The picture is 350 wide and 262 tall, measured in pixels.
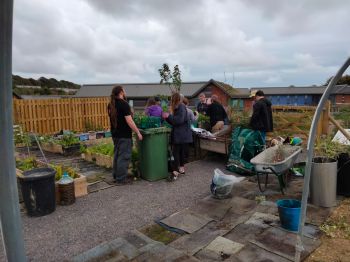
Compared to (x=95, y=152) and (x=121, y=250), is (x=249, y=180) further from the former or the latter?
(x=95, y=152)

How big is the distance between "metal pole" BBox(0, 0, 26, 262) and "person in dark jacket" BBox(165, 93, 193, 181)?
4.77 metres

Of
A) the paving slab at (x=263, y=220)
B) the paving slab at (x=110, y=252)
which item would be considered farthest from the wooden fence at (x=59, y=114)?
the paving slab at (x=263, y=220)

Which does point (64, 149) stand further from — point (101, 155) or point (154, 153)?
point (154, 153)

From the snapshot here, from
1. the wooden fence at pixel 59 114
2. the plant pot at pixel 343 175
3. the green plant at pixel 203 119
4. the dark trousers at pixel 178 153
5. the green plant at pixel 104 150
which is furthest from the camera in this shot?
the wooden fence at pixel 59 114

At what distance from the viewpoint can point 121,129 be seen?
6.00m

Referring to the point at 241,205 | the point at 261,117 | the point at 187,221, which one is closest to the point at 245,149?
the point at 261,117

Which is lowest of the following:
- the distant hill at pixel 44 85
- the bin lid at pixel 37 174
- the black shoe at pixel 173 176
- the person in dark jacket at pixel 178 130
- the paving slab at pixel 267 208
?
the paving slab at pixel 267 208

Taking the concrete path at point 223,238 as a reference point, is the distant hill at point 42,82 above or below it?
above

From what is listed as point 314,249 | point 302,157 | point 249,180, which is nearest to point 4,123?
point 314,249

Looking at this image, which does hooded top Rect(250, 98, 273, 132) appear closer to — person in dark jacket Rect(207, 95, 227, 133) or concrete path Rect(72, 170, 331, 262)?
person in dark jacket Rect(207, 95, 227, 133)

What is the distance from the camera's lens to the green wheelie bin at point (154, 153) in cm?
627

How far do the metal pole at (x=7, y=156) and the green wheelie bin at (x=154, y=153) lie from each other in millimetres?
4440

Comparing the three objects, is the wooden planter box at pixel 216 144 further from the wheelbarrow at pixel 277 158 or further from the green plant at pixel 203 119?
the wheelbarrow at pixel 277 158

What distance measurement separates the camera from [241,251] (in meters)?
3.49
